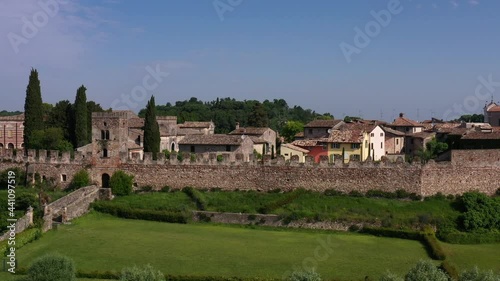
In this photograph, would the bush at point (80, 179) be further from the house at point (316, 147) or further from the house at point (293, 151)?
the house at point (316, 147)

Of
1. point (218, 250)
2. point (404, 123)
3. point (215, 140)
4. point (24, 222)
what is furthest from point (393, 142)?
point (24, 222)

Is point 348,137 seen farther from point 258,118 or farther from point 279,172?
point 258,118

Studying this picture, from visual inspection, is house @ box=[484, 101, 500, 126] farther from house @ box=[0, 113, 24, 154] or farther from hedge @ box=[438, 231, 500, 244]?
house @ box=[0, 113, 24, 154]

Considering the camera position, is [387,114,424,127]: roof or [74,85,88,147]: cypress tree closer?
[74,85,88,147]: cypress tree

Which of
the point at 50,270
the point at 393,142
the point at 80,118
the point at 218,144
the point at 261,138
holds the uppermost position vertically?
the point at 80,118

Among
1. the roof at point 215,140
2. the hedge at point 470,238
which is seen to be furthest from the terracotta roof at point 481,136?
the roof at point 215,140

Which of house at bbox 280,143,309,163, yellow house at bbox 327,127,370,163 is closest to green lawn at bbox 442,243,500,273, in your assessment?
yellow house at bbox 327,127,370,163

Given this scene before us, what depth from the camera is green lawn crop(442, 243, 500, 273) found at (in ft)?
87.5

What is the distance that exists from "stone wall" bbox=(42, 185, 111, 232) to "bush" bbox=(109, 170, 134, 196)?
92cm

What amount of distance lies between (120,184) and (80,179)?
3173 mm

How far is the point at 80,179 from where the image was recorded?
135ft

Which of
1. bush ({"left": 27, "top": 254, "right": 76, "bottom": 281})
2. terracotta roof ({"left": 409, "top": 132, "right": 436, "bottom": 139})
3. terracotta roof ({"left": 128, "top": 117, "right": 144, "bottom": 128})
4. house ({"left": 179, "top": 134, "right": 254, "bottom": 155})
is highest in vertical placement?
terracotta roof ({"left": 128, "top": 117, "right": 144, "bottom": 128})

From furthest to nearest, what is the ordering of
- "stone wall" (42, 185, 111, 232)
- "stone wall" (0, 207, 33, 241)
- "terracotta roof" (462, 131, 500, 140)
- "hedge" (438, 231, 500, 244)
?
"terracotta roof" (462, 131, 500, 140), "stone wall" (42, 185, 111, 232), "hedge" (438, 231, 500, 244), "stone wall" (0, 207, 33, 241)

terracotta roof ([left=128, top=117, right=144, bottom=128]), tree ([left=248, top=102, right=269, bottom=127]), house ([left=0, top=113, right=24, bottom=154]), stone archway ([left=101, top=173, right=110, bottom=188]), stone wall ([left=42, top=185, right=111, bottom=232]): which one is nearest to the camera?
stone wall ([left=42, top=185, right=111, bottom=232])
